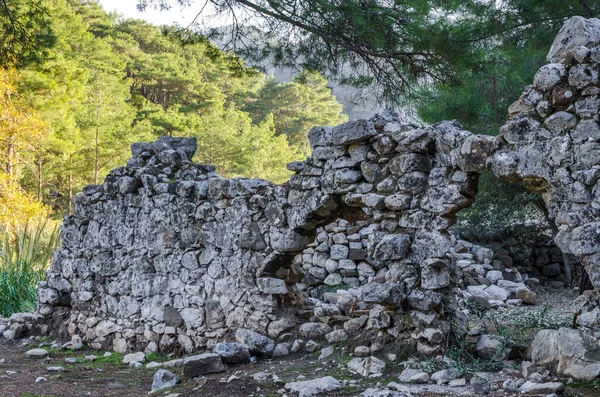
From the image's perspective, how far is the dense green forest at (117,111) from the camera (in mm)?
18891

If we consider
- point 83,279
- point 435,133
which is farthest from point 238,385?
point 83,279

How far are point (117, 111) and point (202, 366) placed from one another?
63.4 ft

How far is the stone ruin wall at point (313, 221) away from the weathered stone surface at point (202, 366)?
81cm

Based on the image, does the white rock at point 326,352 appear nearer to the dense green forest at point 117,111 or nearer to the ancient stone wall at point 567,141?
the ancient stone wall at point 567,141

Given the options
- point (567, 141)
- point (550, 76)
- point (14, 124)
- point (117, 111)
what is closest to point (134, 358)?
point (567, 141)

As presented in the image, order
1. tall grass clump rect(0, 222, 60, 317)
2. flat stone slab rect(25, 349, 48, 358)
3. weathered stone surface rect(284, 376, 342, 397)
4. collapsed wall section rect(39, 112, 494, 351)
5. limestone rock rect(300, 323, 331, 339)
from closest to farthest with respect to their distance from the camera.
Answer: weathered stone surface rect(284, 376, 342, 397) < collapsed wall section rect(39, 112, 494, 351) < limestone rock rect(300, 323, 331, 339) < flat stone slab rect(25, 349, 48, 358) < tall grass clump rect(0, 222, 60, 317)

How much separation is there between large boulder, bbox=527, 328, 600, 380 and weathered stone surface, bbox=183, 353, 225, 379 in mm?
2587

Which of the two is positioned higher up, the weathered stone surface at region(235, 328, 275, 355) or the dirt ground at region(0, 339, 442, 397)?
the weathered stone surface at region(235, 328, 275, 355)

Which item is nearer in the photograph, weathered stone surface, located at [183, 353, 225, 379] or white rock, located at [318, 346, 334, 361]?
weathered stone surface, located at [183, 353, 225, 379]

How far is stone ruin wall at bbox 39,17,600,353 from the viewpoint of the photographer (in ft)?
14.6

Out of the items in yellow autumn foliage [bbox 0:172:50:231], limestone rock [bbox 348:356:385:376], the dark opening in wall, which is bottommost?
limestone rock [bbox 348:356:385:376]

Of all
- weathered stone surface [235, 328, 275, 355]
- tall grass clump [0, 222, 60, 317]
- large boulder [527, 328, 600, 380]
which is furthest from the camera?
tall grass clump [0, 222, 60, 317]

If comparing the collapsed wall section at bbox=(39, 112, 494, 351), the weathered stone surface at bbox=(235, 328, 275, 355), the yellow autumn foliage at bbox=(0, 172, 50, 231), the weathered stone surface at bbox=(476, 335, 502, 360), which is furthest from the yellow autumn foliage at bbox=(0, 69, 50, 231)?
the weathered stone surface at bbox=(476, 335, 502, 360)

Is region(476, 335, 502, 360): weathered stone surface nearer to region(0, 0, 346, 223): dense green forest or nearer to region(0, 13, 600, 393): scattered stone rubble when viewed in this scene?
region(0, 13, 600, 393): scattered stone rubble
